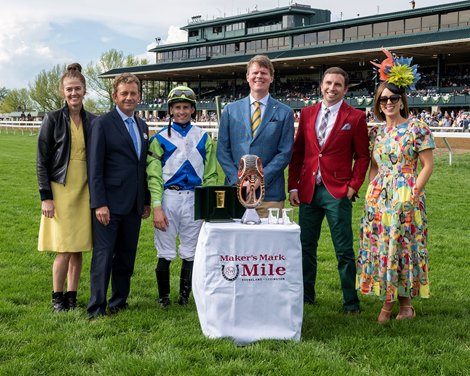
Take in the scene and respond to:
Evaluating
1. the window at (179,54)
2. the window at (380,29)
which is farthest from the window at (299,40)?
the window at (179,54)

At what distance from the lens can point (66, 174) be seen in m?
4.75

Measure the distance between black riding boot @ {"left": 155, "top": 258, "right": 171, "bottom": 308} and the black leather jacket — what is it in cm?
108

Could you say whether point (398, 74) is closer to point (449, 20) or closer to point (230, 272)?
point (230, 272)

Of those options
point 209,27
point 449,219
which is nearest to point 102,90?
point 209,27

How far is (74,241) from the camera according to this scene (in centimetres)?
480

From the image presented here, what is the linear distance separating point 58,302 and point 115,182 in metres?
1.13

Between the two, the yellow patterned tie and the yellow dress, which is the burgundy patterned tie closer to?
the yellow patterned tie

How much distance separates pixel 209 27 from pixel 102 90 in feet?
50.7

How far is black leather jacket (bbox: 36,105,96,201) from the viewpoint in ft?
15.5

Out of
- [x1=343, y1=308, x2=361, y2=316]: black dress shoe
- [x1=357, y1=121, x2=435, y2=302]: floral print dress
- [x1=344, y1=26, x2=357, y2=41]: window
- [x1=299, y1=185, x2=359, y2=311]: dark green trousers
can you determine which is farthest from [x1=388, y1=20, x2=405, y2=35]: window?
[x1=343, y1=308, x2=361, y2=316]: black dress shoe

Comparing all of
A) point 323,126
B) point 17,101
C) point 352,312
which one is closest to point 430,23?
point 323,126

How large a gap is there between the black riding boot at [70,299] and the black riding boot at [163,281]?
71cm

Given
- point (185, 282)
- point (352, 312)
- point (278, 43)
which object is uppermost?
point (278, 43)

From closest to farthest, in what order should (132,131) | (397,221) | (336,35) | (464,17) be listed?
(397,221) → (132,131) → (464,17) → (336,35)
